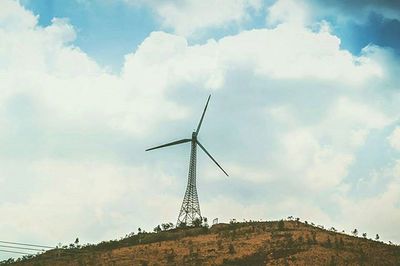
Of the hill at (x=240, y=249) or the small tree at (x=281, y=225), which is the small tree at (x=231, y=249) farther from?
the small tree at (x=281, y=225)

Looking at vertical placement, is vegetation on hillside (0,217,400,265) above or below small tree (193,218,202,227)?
below

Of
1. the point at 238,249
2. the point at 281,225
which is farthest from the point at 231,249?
the point at 281,225

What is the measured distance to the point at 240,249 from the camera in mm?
52281

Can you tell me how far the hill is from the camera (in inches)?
1870

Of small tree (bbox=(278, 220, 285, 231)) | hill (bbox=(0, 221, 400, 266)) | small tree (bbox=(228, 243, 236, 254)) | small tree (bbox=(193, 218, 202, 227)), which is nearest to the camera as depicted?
hill (bbox=(0, 221, 400, 266))

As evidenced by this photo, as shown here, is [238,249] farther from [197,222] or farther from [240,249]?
[197,222]

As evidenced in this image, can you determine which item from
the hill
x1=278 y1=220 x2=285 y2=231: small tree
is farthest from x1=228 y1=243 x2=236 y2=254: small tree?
x1=278 y1=220 x2=285 y2=231: small tree

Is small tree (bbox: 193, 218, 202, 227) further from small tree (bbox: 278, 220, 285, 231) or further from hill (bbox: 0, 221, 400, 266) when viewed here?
small tree (bbox: 278, 220, 285, 231)

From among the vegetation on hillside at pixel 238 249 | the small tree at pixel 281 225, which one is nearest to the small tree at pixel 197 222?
the vegetation on hillside at pixel 238 249

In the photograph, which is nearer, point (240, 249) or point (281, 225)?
point (240, 249)

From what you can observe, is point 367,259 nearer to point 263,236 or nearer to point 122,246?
point 263,236

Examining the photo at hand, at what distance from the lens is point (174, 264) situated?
48.9m

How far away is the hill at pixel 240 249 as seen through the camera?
4750cm

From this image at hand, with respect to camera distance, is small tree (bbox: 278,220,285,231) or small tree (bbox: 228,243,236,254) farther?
small tree (bbox: 278,220,285,231)
